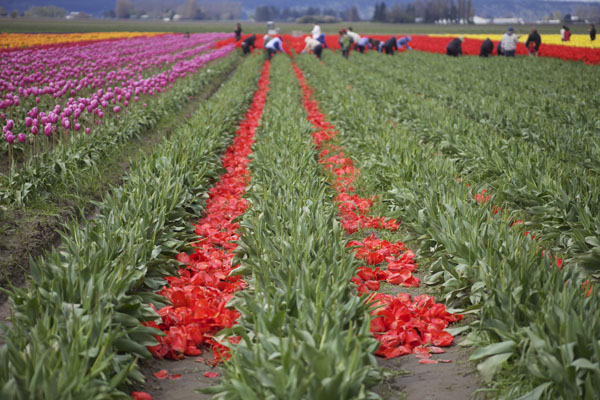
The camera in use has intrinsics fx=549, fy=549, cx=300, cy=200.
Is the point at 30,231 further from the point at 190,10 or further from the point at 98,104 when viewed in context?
the point at 190,10

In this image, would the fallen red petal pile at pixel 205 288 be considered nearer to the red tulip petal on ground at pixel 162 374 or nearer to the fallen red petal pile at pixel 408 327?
the red tulip petal on ground at pixel 162 374

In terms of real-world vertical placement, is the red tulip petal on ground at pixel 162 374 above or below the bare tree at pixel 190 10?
below

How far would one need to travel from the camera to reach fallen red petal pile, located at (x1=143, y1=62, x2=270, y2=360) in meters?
3.63

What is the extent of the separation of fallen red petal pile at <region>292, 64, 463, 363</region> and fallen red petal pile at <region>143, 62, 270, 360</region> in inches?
41.2

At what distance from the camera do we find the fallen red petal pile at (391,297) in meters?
3.64

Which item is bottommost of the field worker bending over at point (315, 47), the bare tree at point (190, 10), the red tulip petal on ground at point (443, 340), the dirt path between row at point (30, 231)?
the red tulip petal on ground at point (443, 340)

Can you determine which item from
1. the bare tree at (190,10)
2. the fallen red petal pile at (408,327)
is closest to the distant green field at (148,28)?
the fallen red petal pile at (408,327)

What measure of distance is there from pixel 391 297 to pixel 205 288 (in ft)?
4.80

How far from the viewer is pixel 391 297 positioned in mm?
4160

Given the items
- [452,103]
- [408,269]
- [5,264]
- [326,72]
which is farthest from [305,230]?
[326,72]

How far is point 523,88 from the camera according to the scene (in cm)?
1636

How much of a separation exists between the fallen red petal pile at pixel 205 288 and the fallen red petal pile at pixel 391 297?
105cm

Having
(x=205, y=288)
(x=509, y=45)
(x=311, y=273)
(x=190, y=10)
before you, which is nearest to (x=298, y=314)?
(x=311, y=273)

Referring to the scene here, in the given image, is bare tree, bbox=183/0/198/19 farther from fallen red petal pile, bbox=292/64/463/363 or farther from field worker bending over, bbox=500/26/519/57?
fallen red petal pile, bbox=292/64/463/363
